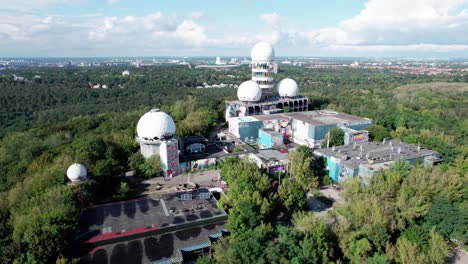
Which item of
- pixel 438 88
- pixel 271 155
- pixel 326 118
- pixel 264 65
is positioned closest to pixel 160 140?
pixel 271 155

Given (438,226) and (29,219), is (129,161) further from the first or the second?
(438,226)

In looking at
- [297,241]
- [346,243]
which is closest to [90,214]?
[297,241]

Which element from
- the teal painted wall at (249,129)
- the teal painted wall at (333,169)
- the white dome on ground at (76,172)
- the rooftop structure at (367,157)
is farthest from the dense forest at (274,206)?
the teal painted wall at (249,129)

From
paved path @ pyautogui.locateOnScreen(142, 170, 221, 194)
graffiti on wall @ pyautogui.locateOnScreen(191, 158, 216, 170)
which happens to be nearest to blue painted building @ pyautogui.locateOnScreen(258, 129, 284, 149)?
graffiti on wall @ pyautogui.locateOnScreen(191, 158, 216, 170)

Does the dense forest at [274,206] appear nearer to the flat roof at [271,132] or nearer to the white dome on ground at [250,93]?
the flat roof at [271,132]

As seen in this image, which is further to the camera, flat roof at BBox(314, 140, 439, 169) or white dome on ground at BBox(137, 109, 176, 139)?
white dome on ground at BBox(137, 109, 176, 139)

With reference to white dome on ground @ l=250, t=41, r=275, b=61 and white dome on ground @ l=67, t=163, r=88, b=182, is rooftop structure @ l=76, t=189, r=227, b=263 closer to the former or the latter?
white dome on ground @ l=67, t=163, r=88, b=182
